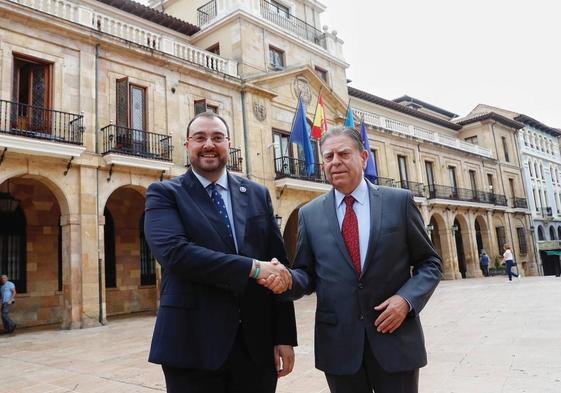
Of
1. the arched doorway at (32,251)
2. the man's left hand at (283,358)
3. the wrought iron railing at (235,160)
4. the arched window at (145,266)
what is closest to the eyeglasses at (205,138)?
the man's left hand at (283,358)

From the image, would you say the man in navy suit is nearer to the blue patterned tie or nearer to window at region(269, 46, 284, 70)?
the blue patterned tie

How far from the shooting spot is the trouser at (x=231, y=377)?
77.4 inches

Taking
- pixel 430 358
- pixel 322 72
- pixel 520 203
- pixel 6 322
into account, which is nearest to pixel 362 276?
pixel 430 358

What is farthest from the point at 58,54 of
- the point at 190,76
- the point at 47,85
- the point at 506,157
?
the point at 506,157

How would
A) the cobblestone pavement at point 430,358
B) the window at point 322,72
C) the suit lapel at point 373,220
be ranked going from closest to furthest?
1. the suit lapel at point 373,220
2. the cobblestone pavement at point 430,358
3. the window at point 322,72

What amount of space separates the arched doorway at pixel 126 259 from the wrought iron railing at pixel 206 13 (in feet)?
26.5

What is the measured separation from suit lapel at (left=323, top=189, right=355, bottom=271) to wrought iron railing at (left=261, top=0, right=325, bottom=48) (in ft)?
56.1

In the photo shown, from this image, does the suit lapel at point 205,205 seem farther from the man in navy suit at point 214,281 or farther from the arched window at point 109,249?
the arched window at point 109,249

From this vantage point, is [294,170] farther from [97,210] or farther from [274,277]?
[274,277]

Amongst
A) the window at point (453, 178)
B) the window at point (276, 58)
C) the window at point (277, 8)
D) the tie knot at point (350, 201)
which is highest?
the window at point (277, 8)

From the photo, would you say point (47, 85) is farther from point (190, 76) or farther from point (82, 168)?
point (190, 76)

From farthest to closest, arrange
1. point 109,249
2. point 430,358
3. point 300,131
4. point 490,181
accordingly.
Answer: point 490,181 → point 300,131 → point 109,249 → point 430,358

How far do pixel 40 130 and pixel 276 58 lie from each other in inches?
401

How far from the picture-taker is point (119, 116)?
502 inches
